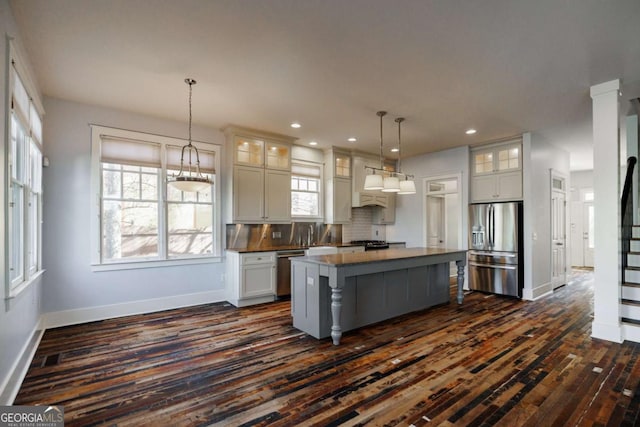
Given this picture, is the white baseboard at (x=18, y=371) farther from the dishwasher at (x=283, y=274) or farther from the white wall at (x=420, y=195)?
the white wall at (x=420, y=195)

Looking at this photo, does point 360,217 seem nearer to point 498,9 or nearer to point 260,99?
point 260,99

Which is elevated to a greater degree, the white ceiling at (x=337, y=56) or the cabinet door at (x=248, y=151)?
the white ceiling at (x=337, y=56)

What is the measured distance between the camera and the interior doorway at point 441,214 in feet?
22.6

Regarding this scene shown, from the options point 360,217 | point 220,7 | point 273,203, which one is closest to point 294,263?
point 273,203

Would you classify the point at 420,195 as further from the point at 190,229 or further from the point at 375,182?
the point at 190,229

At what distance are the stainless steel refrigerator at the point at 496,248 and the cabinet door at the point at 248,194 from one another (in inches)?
157

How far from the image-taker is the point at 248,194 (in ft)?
17.4

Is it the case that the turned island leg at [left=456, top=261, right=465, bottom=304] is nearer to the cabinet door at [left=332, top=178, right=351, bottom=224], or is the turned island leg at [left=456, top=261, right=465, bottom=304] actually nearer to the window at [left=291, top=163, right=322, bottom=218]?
the cabinet door at [left=332, top=178, right=351, bottom=224]

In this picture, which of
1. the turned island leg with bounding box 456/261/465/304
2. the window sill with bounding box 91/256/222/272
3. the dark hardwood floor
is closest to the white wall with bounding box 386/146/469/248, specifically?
the turned island leg with bounding box 456/261/465/304

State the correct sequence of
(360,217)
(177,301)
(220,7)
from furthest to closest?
(360,217), (177,301), (220,7)

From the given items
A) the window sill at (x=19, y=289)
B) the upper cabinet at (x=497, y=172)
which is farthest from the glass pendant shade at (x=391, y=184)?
the window sill at (x=19, y=289)

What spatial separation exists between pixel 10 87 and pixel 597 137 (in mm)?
5618

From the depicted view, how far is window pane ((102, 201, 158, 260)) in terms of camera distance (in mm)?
4336

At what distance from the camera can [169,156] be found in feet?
15.8
